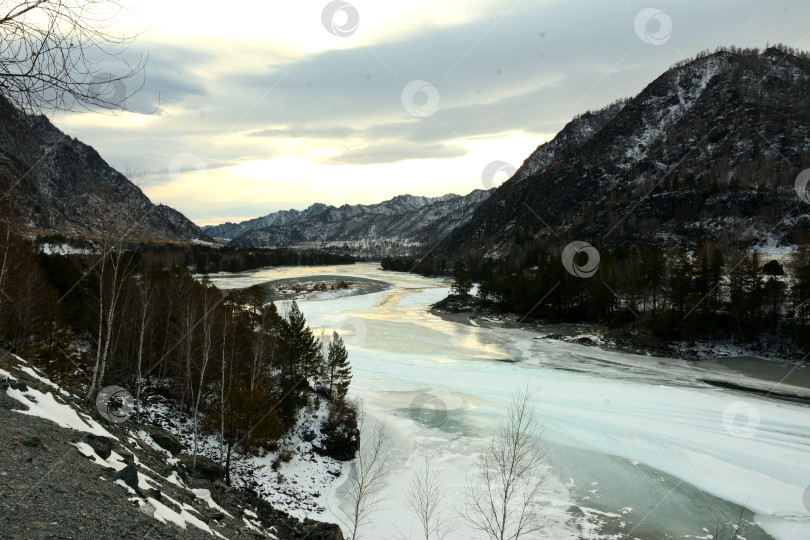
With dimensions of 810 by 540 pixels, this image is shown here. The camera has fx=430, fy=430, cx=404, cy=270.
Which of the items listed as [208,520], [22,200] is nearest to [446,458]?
[208,520]

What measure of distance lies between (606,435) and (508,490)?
35.6 feet

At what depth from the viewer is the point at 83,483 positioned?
790cm

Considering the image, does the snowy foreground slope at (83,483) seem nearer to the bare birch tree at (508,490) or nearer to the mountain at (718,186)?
the bare birch tree at (508,490)

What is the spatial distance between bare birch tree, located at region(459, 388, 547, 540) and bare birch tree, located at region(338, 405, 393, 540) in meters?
4.28

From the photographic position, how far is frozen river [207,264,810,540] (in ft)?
61.6

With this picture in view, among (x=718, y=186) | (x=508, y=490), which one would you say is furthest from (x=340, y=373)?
(x=718, y=186)

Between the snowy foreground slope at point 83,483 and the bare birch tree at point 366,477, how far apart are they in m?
4.08

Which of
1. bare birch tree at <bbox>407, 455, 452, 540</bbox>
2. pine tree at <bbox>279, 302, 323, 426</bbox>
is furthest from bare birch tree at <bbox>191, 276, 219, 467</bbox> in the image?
bare birch tree at <bbox>407, 455, 452, 540</bbox>

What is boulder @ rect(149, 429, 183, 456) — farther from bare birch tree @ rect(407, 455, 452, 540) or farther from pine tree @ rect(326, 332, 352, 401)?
pine tree @ rect(326, 332, 352, 401)

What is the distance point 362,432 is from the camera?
2700cm

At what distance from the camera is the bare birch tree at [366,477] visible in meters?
18.4

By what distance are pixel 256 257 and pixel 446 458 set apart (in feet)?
585

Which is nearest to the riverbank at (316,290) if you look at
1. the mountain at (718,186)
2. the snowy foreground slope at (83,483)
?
the snowy foreground slope at (83,483)

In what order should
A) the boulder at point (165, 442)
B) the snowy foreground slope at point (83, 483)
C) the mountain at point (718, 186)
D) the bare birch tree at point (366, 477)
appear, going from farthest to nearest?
1. the mountain at point (718, 186)
2. the bare birch tree at point (366, 477)
3. the boulder at point (165, 442)
4. the snowy foreground slope at point (83, 483)
